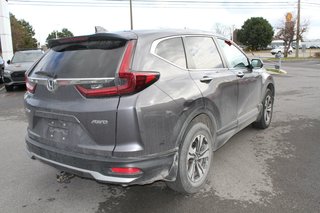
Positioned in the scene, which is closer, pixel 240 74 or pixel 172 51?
pixel 172 51

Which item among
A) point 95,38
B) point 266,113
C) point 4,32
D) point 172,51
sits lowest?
point 266,113

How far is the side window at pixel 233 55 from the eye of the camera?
445 centimetres

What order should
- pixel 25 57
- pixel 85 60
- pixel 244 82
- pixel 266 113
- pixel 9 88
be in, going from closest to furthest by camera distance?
pixel 85 60, pixel 244 82, pixel 266 113, pixel 9 88, pixel 25 57

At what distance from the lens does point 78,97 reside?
9.61 ft

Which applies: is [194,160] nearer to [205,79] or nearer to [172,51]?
[205,79]

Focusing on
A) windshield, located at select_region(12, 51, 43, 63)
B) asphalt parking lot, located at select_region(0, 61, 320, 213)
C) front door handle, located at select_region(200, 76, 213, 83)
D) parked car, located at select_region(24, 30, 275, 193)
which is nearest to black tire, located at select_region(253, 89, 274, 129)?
asphalt parking lot, located at select_region(0, 61, 320, 213)

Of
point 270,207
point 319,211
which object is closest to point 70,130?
point 270,207

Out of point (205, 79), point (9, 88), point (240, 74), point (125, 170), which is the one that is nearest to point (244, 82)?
point (240, 74)

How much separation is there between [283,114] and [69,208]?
220 inches

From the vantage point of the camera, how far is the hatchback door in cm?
281

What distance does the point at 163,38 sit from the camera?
330cm

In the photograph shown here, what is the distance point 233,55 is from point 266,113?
176cm

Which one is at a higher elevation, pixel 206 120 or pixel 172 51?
pixel 172 51

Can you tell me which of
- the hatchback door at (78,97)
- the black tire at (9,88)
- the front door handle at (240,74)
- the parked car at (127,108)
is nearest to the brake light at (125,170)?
the parked car at (127,108)
